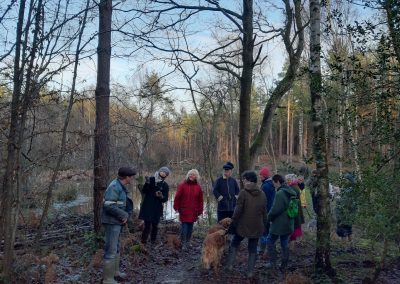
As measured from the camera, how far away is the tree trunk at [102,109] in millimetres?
8461

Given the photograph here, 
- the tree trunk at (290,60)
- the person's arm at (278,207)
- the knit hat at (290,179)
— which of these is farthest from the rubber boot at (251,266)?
the tree trunk at (290,60)

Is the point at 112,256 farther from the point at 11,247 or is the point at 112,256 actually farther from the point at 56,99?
the point at 56,99

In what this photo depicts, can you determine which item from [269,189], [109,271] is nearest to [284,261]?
[269,189]

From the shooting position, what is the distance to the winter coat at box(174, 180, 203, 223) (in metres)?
8.90

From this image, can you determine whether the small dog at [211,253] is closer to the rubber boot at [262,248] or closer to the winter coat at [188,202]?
the winter coat at [188,202]

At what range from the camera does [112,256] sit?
6453 mm

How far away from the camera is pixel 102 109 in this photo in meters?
8.59

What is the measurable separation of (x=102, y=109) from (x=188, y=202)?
101 inches

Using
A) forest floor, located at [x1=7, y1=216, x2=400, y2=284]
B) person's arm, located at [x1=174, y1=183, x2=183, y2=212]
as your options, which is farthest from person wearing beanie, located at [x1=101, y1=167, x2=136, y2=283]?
person's arm, located at [x1=174, y1=183, x2=183, y2=212]

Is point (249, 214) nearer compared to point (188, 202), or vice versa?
point (249, 214)

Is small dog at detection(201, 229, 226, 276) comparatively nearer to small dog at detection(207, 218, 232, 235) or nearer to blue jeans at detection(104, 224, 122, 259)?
small dog at detection(207, 218, 232, 235)

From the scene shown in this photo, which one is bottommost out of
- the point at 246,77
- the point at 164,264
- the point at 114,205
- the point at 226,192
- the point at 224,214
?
the point at 164,264

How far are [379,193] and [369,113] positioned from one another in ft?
3.64

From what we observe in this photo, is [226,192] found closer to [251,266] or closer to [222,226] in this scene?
[222,226]
